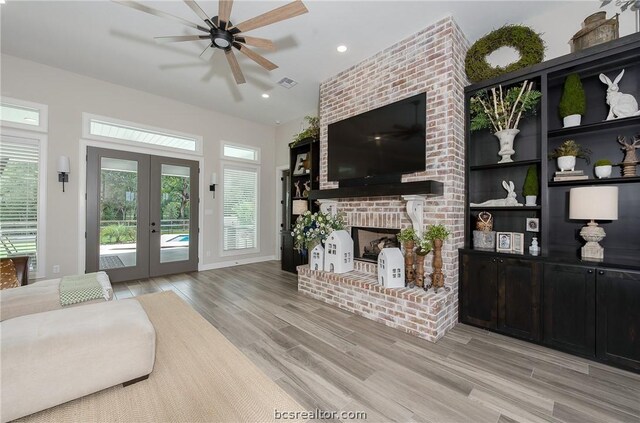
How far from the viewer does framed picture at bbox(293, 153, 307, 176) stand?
5320 millimetres

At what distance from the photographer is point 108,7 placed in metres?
2.77

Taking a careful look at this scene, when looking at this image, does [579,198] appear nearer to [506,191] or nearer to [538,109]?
[506,191]

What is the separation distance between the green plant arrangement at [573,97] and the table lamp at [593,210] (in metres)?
0.80

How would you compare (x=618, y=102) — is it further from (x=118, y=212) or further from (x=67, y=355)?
(x=118, y=212)

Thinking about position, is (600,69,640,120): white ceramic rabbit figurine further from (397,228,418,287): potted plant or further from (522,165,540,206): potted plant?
(397,228,418,287): potted plant

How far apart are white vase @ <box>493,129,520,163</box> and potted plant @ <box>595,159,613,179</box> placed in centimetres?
67

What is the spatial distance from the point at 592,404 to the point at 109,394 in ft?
10.3

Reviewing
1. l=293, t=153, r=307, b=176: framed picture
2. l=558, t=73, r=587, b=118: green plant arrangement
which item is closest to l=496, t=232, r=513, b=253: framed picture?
l=558, t=73, r=587, b=118: green plant arrangement

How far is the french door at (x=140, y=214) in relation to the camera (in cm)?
433

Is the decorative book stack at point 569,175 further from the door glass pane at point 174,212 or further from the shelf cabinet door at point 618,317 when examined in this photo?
the door glass pane at point 174,212

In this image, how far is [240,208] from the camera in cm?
609

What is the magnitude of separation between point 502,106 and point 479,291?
6.66 ft

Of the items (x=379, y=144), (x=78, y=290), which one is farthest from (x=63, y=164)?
(x=379, y=144)

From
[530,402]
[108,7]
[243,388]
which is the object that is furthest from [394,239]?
[108,7]
